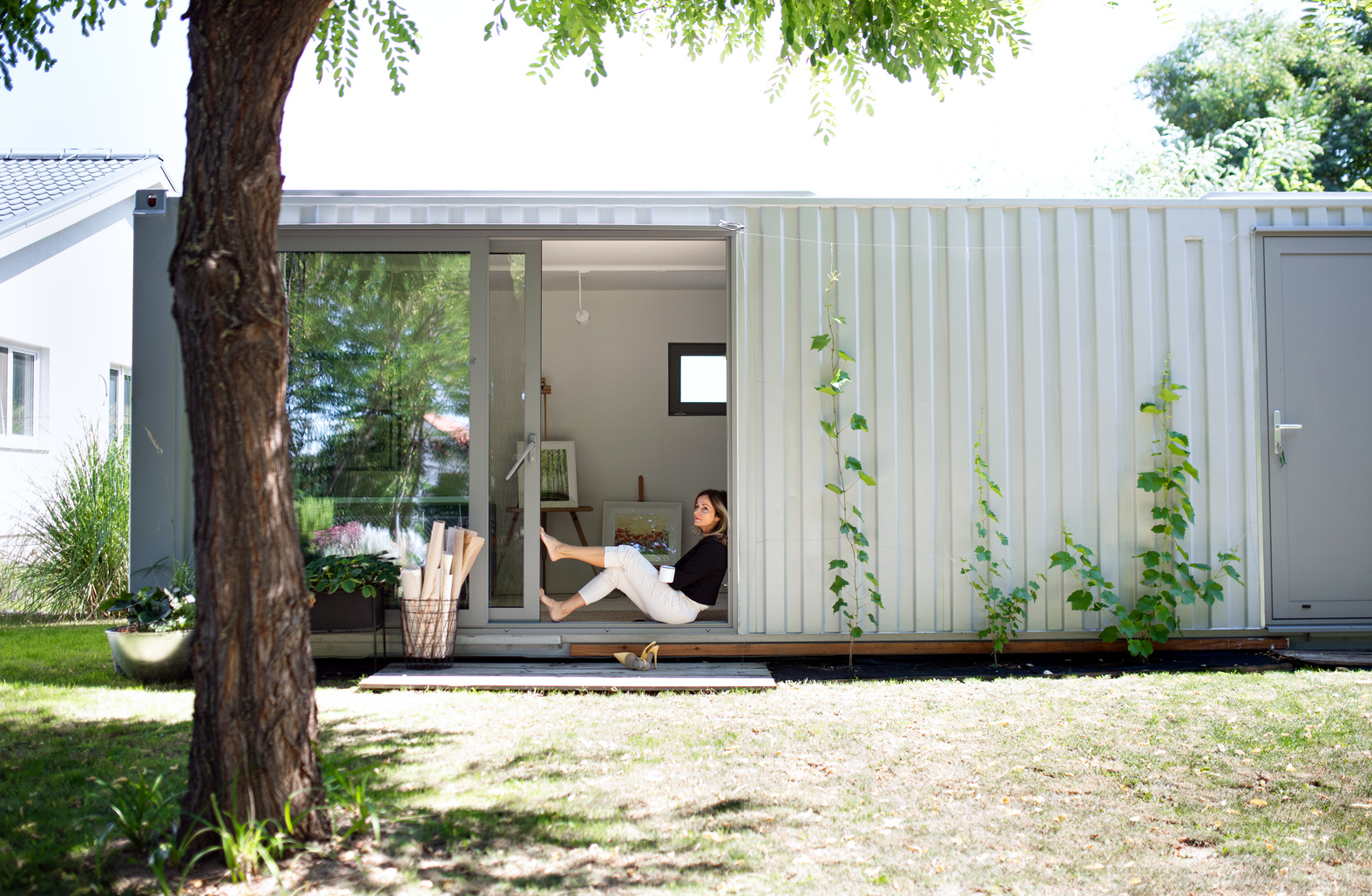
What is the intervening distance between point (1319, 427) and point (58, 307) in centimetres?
1107

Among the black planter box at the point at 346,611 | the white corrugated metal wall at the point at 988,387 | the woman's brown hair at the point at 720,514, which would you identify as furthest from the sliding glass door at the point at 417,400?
the white corrugated metal wall at the point at 988,387

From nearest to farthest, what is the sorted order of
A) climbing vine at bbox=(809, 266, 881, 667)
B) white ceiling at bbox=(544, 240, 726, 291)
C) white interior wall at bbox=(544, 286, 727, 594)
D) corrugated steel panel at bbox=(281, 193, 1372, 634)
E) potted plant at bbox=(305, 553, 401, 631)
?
1. potted plant at bbox=(305, 553, 401, 631)
2. climbing vine at bbox=(809, 266, 881, 667)
3. corrugated steel panel at bbox=(281, 193, 1372, 634)
4. white ceiling at bbox=(544, 240, 726, 291)
5. white interior wall at bbox=(544, 286, 727, 594)

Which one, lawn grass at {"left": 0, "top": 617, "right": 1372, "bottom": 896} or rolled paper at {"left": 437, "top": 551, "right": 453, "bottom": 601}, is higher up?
rolled paper at {"left": 437, "top": 551, "right": 453, "bottom": 601}

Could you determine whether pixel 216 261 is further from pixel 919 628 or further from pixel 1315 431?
pixel 1315 431

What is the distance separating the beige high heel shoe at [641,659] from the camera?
5.05 meters

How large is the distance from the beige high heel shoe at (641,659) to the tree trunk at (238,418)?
2675mm

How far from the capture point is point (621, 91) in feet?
49.0

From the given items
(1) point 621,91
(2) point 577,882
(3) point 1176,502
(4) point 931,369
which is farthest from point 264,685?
(1) point 621,91

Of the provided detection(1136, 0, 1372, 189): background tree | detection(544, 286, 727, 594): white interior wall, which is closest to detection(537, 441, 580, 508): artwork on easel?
detection(544, 286, 727, 594): white interior wall

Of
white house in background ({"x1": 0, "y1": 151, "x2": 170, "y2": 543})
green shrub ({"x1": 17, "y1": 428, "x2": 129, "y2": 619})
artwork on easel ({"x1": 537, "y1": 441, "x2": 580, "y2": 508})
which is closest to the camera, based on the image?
green shrub ({"x1": 17, "y1": 428, "x2": 129, "y2": 619})

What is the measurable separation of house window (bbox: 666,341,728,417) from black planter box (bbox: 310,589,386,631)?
399cm

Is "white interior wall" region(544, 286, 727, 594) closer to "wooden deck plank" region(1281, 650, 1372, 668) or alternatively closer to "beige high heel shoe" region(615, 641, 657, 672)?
"beige high heel shoe" region(615, 641, 657, 672)

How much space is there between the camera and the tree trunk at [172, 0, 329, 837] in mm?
2377

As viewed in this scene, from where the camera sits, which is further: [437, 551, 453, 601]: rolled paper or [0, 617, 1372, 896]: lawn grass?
[437, 551, 453, 601]: rolled paper
